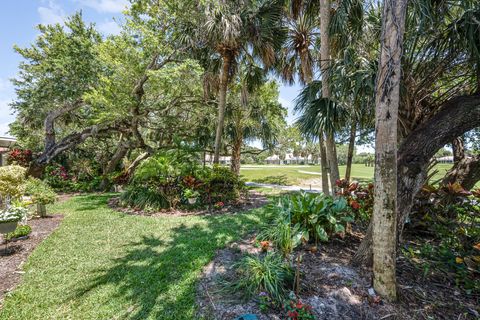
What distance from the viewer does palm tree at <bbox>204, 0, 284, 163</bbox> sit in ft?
21.1

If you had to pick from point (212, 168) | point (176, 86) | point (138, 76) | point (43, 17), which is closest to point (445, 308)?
point (212, 168)

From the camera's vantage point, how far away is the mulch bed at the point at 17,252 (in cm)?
303

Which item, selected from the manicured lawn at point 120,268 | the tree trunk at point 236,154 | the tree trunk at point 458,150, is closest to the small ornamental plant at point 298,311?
the manicured lawn at point 120,268

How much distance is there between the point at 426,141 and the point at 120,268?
4.65 metres

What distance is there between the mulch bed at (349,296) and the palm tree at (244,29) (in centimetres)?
630

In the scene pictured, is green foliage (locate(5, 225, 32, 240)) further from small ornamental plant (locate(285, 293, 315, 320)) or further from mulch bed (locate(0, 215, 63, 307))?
small ornamental plant (locate(285, 293, 315, 320))

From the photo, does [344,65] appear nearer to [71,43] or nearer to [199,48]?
[199,48]

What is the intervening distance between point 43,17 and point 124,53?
5563mm

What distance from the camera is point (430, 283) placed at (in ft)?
8.64

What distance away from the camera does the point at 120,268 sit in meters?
3.27

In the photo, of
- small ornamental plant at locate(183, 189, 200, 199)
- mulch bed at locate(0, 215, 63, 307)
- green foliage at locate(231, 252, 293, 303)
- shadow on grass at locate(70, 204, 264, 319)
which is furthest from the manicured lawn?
small ornamental plant at locate(183, 189, 200, 199)

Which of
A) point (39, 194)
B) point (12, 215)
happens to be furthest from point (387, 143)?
point (39, 194)

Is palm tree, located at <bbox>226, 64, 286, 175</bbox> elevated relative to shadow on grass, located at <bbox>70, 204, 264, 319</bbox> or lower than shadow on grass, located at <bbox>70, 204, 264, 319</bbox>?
elevated

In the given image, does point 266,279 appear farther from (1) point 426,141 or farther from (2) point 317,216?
(1) point 426,141
